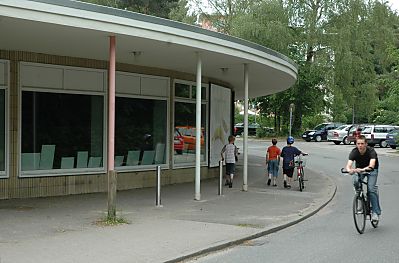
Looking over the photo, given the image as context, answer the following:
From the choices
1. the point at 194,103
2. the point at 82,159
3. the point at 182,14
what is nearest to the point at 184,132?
the point at 194,103

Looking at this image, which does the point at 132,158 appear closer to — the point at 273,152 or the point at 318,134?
the point at 273,152

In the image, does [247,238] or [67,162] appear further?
[67,162]

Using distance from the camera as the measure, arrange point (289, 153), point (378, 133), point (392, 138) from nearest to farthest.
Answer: point (289, 153) < point (392, 138) < point (378, 133)

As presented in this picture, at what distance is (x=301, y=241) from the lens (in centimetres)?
881

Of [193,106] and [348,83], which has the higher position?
[348,83]

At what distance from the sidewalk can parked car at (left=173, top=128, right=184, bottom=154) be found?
4.51 feet

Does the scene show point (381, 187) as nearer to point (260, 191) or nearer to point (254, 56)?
point (260, 191)

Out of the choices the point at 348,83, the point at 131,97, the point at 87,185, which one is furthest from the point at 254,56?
the point at 348,83

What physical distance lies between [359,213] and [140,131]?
24.0ft

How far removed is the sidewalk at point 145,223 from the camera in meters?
7.48

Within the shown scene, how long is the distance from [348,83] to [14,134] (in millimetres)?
37623

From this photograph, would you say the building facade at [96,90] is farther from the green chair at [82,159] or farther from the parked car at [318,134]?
the parked car at [318,134]

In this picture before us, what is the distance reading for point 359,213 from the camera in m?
9.42

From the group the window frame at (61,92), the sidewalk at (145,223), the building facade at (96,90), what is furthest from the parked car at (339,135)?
the window frame at (61,92)
